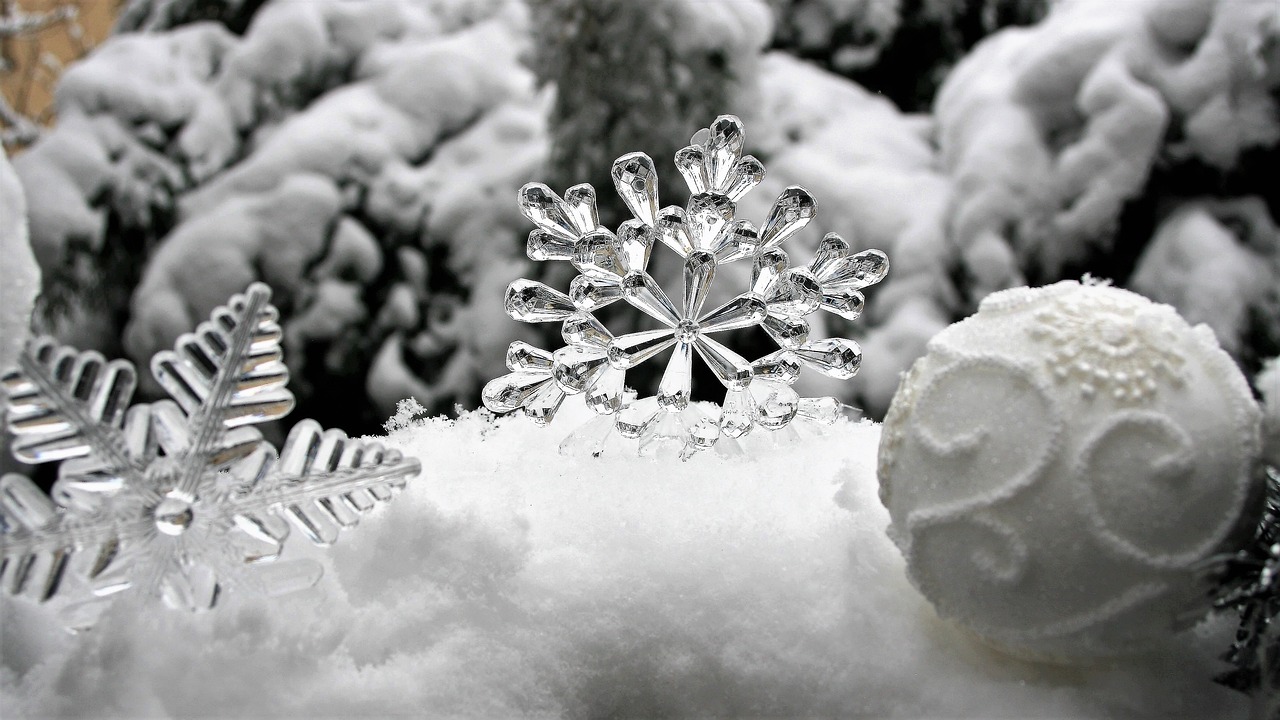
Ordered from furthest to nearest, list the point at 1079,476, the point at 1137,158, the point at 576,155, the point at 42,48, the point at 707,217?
the point at 42,48, the point at 576,155, the point at 1137,158, the point at 707,217, the point at 1079,476

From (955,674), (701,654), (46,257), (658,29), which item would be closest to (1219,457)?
(955,674)

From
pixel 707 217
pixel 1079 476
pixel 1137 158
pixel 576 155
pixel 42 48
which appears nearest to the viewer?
pixel 1079 476

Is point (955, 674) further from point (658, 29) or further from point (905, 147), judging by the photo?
point (905, 147)

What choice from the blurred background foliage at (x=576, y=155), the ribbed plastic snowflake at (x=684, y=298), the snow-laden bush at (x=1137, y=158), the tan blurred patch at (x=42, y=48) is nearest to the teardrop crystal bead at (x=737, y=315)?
the ribbed plastic snowflake at (x=684, y=298)

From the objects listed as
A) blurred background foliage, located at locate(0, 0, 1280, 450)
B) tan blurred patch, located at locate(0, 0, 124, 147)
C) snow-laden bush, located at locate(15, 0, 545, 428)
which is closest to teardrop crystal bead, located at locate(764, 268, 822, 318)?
blurred background foliage, located at locate(0, 0, 1280, 450)

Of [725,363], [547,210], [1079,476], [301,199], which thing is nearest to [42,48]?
[301,199]

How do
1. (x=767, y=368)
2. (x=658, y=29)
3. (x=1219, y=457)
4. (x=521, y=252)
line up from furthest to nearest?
(x=521, y=252)
(x=658, y=29)
(x=767, y=368)
(x=1219, y=457)

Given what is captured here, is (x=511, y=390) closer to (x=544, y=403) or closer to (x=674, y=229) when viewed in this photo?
(x=544, y=403)

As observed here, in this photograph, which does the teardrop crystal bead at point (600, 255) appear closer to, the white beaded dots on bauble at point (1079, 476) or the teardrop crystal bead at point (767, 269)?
the teardrop crystal bead at point (767, 269)
